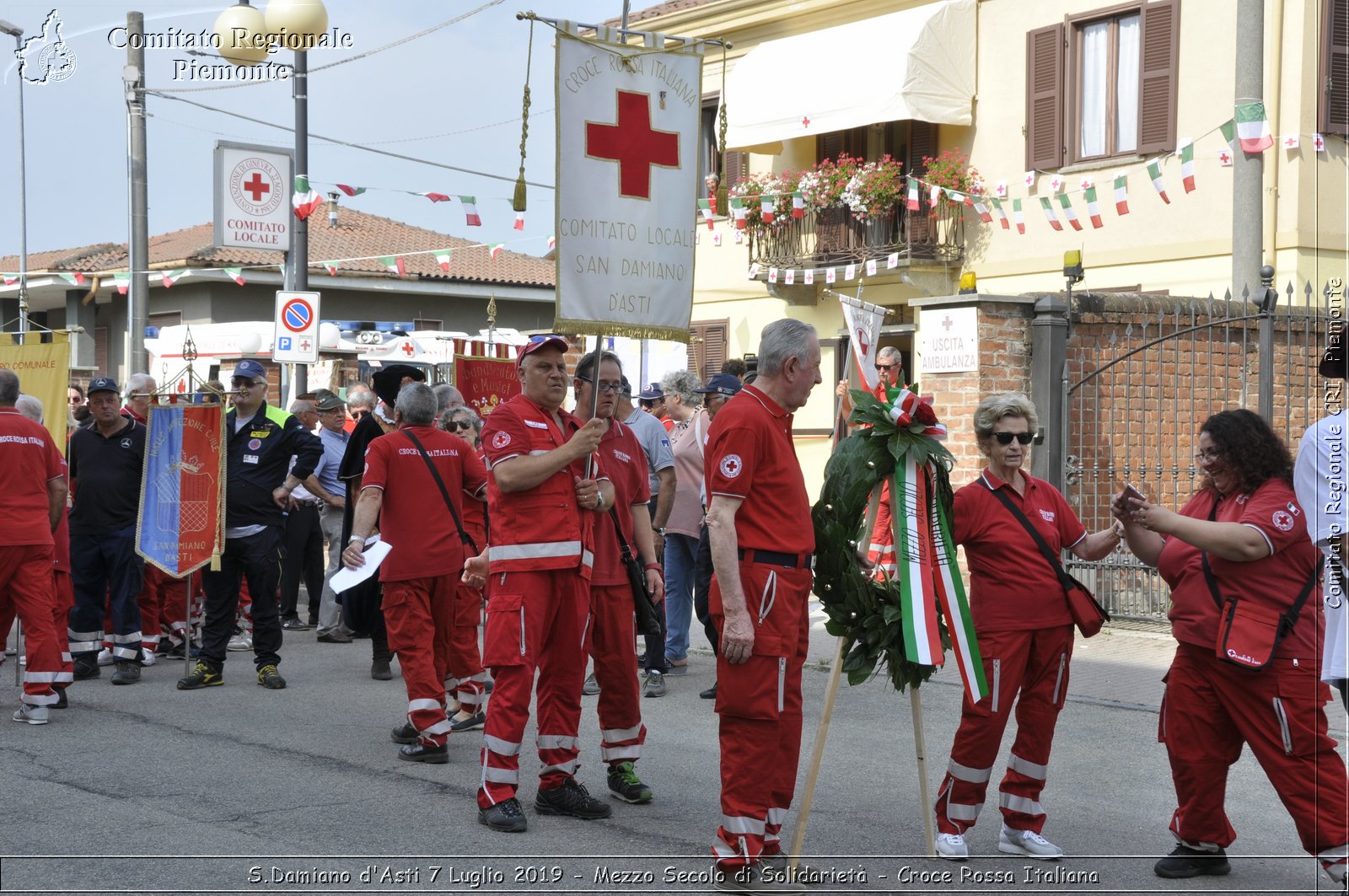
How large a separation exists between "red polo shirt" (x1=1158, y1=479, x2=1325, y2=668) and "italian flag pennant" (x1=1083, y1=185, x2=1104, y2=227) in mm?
11597

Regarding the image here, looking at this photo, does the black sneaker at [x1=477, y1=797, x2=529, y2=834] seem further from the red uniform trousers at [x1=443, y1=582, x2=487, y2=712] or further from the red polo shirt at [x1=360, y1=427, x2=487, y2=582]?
the red uniform trousers at [x1=443, y1=582, x2=487, y2=712]

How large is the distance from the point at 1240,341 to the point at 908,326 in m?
7.49

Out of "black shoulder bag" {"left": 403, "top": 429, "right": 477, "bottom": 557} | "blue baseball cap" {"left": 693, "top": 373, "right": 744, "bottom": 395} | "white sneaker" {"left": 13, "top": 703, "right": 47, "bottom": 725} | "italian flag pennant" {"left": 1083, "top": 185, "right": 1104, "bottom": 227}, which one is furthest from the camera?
"italian flag pennant" {"left": 1083, "top": 185, "right": 1104, "bottom": 227}

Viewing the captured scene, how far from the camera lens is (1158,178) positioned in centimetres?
1688

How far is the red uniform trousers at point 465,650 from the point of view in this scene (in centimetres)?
827

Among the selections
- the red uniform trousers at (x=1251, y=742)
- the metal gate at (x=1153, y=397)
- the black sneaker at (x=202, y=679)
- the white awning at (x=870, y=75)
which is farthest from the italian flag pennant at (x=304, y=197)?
the red uniform trousers at (x=1251, y=742)

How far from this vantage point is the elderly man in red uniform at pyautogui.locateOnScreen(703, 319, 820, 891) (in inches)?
209

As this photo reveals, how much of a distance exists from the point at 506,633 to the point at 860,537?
1.57m

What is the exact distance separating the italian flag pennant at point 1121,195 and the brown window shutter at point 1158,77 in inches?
23.4

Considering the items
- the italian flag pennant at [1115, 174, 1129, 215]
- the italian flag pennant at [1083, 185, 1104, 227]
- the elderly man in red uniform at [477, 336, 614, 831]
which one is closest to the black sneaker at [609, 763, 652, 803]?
the elderly man in red uniform at [477, 336, 614, 831]

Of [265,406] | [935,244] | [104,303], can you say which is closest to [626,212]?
[265,406]

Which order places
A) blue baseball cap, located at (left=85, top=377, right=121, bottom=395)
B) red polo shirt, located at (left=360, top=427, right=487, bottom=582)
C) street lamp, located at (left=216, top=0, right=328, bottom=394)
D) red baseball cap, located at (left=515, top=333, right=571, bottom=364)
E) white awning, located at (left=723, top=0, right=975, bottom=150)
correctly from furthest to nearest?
white awning, located at (left=723, top=0, right=975, bottom=150) < street lamp, located at (left=216, top=0, right=328, bottom=394) < blue baseball cap, located at (left=85, top=377, right=121, bottom=395) < red polo shirt, located at (left=360, top=427, right=487, bottom=582) < red baseball cap, located at (left=515, top=333, right=571, bottom=364)

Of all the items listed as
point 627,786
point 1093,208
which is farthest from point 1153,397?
point 627,786

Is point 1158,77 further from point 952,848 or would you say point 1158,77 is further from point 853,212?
point 952,848
